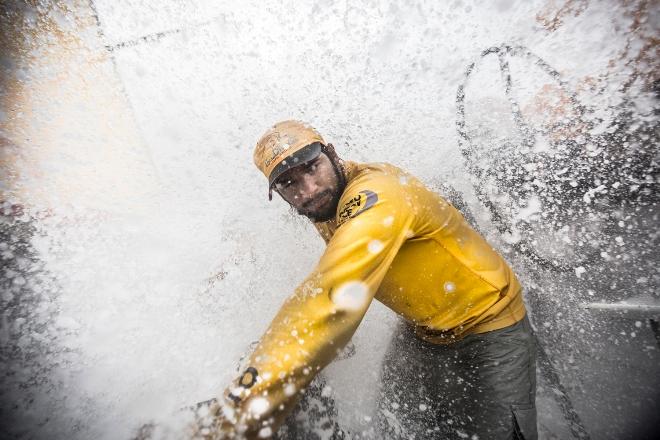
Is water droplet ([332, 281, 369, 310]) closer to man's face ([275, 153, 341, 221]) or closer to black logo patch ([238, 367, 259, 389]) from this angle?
black logo patch ([238, 367, 259, 389])

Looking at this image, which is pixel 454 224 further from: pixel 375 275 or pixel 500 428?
pixel 500 428

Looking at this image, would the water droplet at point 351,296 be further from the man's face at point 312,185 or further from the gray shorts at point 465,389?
the gray shorts at point 465,389

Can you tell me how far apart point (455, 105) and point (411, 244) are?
5.64 feet

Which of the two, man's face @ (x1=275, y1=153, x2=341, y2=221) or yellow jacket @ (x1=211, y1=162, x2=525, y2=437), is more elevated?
man's face @ (x1=275, y1=153, x2=341, y2=221)

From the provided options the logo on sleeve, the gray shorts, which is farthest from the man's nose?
the gray shorts

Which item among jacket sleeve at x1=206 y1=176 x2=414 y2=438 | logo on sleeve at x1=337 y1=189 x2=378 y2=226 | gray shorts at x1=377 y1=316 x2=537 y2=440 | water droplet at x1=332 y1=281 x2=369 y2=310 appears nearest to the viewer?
jacket sleeve at x1=206 y1=176 x2=414 y2=438

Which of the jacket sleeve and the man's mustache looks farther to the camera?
the man's mustache

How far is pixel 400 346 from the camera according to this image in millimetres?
2350

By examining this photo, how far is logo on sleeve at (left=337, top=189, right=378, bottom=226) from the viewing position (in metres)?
1.19

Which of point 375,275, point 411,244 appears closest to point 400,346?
point 411,244

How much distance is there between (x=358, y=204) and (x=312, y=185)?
1.69 ft

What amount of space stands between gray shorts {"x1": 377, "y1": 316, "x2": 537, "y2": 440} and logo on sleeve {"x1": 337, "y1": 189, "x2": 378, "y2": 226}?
1.13 metres

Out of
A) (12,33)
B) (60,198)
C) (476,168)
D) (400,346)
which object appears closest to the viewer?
(12,33)

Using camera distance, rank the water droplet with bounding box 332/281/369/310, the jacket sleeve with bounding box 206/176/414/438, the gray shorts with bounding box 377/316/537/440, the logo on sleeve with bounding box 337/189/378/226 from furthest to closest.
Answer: the gray shorts with bounding box 377/316/537/440 → the logo on sleeve with bounding box 337/189/378/226 → the water droplet with bounding box 332/281/369/310 → the jacket sleeve with bounding box 206/176/414/438
